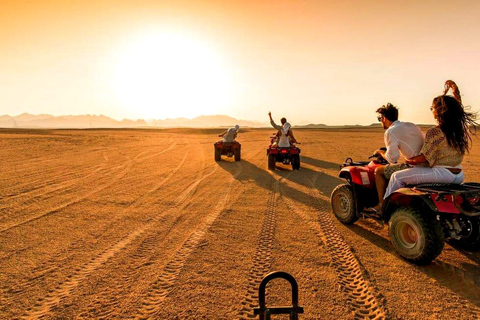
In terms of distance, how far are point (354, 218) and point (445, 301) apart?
6.71 ft

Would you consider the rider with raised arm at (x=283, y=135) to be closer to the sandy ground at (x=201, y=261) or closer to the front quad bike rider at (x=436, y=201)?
the sandy ground at (x=201, y=261)

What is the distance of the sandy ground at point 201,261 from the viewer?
114 inches

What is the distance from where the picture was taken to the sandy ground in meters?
2.91

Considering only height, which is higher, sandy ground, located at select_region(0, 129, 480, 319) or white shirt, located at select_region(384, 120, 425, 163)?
white shirt, located at select_region(384, 120, 425, 163)

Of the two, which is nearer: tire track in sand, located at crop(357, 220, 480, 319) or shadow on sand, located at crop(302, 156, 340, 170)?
tire track in sand, located at crop(357, 220, 480, 319)

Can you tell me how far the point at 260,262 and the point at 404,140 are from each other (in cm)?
254

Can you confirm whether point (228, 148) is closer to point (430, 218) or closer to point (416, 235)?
point (416, 235)

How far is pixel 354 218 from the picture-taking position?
16.3ft

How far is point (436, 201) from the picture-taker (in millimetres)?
3355

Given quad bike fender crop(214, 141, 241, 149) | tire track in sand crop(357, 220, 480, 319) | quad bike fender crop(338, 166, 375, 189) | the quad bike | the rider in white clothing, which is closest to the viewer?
tire track in sand crop(357, 220, 480, 319)

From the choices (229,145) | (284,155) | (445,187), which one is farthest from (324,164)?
(445,187)

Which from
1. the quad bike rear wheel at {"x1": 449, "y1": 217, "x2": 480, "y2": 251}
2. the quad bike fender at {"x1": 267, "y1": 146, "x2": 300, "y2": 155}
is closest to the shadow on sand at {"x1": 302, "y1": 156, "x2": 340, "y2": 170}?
the quad bike fender at {"x1": 267, "y1": 146, "x2": 300, "y2": 155}

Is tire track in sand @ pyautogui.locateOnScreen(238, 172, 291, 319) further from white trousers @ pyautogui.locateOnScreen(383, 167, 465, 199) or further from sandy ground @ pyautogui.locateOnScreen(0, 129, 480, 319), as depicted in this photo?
white trousers @ pyautogui.locateOnScreen(383, 167, 465, 199)

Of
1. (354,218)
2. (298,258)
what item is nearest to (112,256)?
(298,258)
